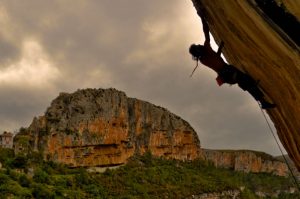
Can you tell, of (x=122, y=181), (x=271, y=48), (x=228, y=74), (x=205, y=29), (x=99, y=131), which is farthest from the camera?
(x=99, y=131)

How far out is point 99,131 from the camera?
92.1 metres

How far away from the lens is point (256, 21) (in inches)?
155

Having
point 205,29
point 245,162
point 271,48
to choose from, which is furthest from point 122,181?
point 271,48

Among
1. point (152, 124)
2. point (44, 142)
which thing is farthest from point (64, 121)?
point (152, 124)

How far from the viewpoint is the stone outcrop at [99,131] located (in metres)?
85.4

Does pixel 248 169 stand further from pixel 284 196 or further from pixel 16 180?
pixel 16 180

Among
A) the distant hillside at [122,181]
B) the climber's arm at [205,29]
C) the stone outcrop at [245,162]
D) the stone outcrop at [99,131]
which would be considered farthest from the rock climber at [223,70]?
the stone outcrop at [245,162]

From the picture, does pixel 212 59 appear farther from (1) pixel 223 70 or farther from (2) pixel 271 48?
(2) pixel 271 48

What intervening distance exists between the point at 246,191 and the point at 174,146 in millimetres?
15535

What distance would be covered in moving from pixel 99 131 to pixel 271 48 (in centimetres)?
8880

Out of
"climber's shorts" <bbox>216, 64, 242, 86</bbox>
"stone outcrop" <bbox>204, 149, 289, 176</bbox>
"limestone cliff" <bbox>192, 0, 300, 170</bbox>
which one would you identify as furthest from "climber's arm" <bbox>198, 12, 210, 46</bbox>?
"stone outcrop" <bbox>204, 149, 289, 176</bbox>

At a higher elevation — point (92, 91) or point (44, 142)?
point (92, 91)

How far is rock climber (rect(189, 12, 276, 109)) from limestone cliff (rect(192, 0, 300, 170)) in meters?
0.06

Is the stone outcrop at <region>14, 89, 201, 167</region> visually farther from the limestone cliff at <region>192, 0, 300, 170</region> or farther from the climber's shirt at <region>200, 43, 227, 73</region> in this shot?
the limestone cliff at <region>192, 0, 300, 170</region>
